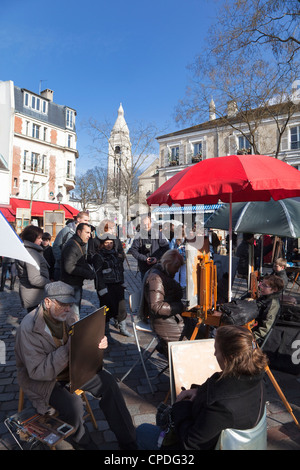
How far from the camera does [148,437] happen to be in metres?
2.14

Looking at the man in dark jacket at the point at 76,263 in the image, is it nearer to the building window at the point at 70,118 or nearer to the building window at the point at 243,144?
the building window at the point at 243,144

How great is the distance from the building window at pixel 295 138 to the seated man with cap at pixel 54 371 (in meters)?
28.1

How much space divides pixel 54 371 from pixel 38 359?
0.15 m

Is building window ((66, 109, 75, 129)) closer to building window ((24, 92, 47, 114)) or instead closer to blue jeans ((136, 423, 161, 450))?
building window ((24, 92, 47, 114))

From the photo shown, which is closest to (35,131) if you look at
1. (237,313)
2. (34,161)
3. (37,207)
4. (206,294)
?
(34,161)

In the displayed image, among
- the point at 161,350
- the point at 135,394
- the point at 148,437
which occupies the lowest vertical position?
the point at 135,394

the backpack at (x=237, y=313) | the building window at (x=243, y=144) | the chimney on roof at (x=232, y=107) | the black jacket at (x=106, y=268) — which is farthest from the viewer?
the building window at (x=243, y=144)

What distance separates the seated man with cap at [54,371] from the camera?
2293 millimetres

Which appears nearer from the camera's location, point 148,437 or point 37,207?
point 148,437

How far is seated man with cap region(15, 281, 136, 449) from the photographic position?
7.52 feet

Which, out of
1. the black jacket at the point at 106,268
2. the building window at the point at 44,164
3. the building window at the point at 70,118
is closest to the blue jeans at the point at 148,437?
the black jacket at the point at 106,268

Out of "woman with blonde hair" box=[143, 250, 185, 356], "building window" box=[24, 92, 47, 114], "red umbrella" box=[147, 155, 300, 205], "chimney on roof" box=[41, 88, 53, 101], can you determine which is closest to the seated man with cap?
"woman with blonde hair" box=[143, 250, 185, 356]

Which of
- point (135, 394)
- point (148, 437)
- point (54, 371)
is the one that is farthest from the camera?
point (135, 394)

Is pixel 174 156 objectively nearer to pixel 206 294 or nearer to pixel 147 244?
pixel 147 244
